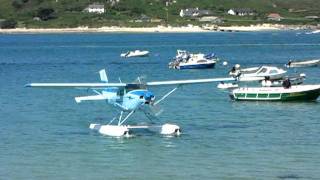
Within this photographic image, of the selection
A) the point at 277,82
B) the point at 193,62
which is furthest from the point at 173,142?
Result: the point at 193,62

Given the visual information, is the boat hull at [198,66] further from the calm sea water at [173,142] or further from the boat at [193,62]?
the calm sea water at [173,142]

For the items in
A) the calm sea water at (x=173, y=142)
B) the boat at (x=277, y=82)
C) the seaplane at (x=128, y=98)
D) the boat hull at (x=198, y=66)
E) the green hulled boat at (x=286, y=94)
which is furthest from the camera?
the boat hull at (x=198, y=66)

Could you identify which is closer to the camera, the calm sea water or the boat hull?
the calm sea water

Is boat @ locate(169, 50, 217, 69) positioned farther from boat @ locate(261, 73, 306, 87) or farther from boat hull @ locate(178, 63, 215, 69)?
boat @ locate(261, 73, 306, 87)

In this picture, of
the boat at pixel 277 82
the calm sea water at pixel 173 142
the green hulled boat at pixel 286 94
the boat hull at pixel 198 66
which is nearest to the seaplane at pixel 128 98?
the calm sea water at pixel 173 142

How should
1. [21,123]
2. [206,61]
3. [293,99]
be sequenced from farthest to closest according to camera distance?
[206,61]
[293,99]
[21,123]

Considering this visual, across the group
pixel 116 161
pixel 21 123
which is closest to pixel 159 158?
pixel 116 161

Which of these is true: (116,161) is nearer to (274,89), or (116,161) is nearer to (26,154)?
(26,154)

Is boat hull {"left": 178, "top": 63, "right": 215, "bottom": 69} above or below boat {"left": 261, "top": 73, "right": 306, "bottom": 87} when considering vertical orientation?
below

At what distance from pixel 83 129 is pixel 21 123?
4.36 m

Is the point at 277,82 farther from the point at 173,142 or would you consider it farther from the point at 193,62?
the point at 193,62

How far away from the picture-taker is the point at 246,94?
5203 centimetres

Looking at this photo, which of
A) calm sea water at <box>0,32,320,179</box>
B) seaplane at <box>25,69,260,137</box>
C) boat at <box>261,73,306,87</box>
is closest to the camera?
calm sea water at <box>0,32,320,179</box>

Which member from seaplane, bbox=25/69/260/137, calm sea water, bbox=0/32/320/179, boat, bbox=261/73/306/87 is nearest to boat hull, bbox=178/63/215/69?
boat, bbox=261/73/306/87
